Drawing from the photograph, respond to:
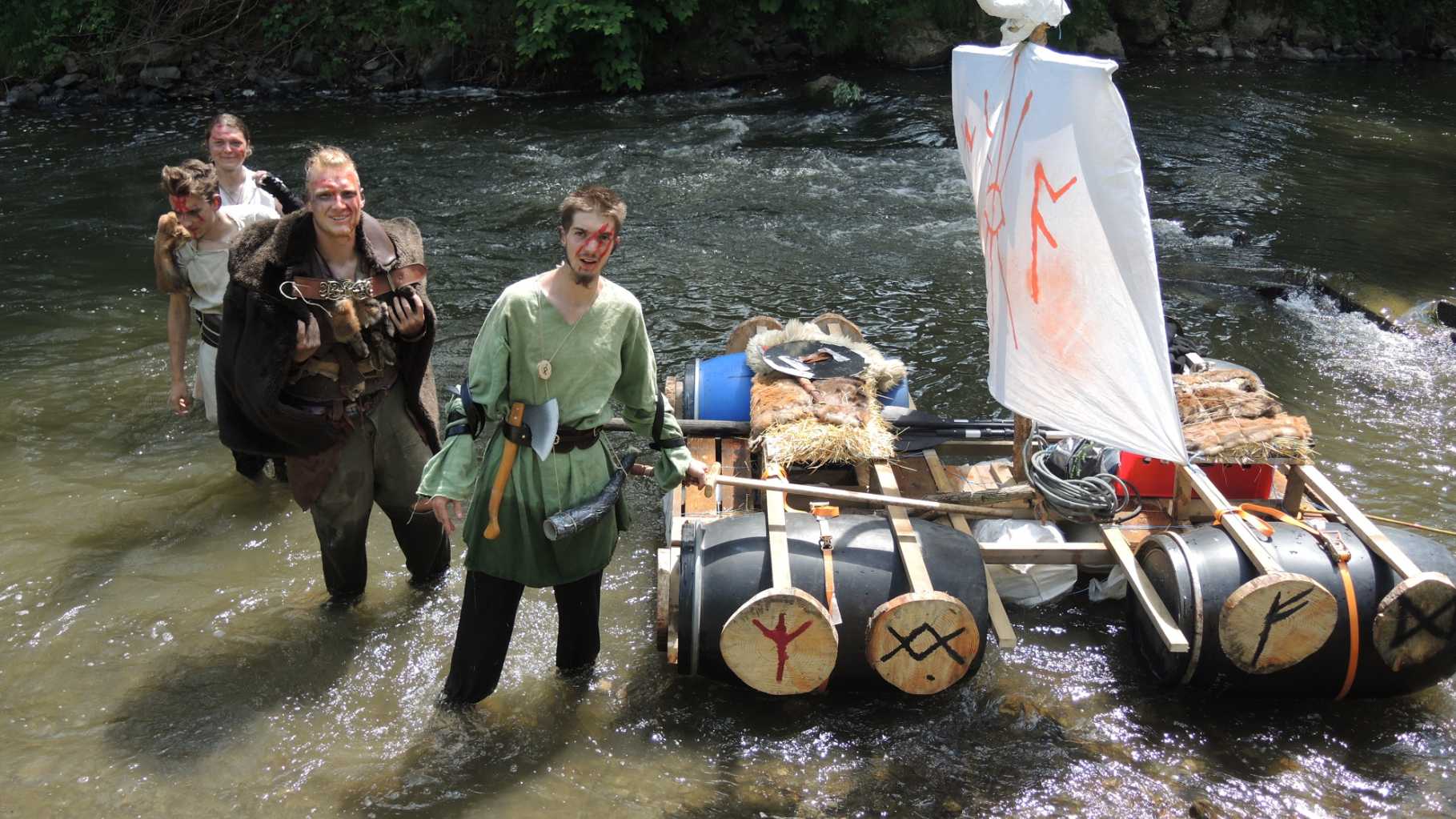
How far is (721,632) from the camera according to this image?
388 centimetres

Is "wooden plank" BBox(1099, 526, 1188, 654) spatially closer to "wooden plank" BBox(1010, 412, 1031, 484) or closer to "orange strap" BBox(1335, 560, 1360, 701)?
"wooden plank" BBox(1010, 412, 1031, 484)

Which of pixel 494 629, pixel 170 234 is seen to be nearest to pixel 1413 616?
pixel 494 629

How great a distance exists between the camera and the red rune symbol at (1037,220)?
406 cm

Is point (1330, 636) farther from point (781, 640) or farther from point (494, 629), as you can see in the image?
point (494, 629)

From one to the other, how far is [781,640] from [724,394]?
203cm

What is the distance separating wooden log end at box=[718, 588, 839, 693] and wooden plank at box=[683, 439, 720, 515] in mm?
1007

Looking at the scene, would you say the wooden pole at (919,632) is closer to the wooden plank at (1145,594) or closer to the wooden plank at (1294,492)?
the wooden plank at (1145,594)

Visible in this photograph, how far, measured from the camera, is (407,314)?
13.9ft

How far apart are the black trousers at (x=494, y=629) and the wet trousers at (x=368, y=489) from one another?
2.07 ft

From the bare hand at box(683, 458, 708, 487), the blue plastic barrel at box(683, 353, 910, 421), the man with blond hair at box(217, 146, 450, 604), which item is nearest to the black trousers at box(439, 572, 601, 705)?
the bare hand at box(683, 458, 708, 487)

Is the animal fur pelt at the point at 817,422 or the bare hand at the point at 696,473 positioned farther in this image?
the animal fur pelt at the point at 817,422

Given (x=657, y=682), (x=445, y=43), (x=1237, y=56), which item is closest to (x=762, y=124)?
(x=445, y=43)

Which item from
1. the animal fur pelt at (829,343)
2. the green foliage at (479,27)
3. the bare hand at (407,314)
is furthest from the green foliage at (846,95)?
the bare hand at (407,314)

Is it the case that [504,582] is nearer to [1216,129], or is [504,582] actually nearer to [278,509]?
[278,509]
